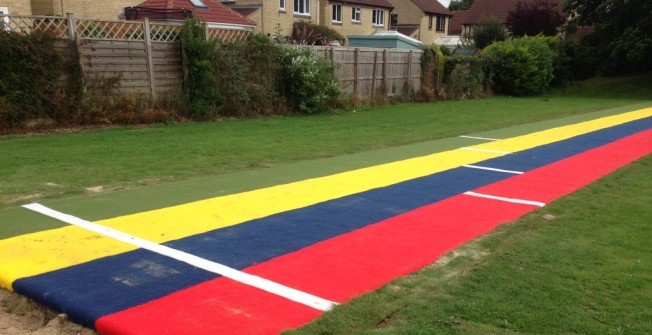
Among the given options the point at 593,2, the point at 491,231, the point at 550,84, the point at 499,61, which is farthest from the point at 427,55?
the point at 491,231

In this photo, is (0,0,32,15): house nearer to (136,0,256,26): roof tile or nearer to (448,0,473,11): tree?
(136,0,256,26): roof tile

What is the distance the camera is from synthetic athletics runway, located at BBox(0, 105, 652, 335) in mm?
3984

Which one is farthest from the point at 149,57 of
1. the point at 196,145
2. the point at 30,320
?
the point at 30,320

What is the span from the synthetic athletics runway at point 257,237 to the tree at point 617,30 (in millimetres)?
22903

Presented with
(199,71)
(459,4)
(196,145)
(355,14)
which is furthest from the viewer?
(459,4)

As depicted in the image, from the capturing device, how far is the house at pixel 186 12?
23109mm

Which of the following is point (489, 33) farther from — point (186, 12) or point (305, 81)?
point (305, 81)

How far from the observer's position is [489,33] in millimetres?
40938

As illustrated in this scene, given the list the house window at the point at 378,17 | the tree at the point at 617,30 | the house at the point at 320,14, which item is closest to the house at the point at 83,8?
the house at the point at 320,14

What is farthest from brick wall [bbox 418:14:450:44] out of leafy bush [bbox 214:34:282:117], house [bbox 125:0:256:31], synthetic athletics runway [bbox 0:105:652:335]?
synthetic athletics runway [bbox 0:105:652:335]

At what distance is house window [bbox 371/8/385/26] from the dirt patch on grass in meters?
43.7

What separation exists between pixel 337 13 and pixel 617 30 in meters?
19.4

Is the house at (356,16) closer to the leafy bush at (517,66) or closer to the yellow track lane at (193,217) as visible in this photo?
the leafy bush at (517,66)

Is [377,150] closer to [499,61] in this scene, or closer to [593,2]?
[499,61]
